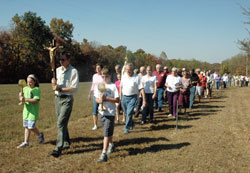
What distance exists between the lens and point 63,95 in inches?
197

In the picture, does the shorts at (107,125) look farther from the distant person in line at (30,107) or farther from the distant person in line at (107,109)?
the distant person in line at (30,107)

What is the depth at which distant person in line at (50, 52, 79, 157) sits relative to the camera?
4.89m

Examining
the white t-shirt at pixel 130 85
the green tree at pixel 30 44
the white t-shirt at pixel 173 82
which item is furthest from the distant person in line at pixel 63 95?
the green tree at pixel 30 44

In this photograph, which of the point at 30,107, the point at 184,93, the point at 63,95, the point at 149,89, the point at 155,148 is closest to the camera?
the point at 63,95

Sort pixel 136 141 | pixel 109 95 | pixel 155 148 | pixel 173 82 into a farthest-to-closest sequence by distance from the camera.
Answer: pixel 173 82 → pixel 136 141 → pixel 155 148 → pixel 109 95

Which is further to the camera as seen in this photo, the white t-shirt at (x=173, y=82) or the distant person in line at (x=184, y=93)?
the distant person in line at (x=184, y=93)

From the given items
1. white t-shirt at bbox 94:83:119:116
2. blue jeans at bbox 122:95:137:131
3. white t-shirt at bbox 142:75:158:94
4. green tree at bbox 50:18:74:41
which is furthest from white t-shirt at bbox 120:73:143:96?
green tree at bbox 50:18:74:41

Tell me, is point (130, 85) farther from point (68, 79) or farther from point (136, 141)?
point (68, 79)

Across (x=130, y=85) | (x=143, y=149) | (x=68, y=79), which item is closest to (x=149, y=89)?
(x=130, y=85)

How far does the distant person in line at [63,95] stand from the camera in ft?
16.1

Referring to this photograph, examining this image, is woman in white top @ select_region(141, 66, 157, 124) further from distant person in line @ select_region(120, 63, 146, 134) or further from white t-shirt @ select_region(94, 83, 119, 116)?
white t-shirt @ select_region(94, 83, 119, 116)

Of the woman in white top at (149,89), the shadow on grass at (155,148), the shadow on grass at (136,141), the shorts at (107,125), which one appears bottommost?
the shadow on grass at (155,148)

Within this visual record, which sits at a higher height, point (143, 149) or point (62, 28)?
point (62, 28)

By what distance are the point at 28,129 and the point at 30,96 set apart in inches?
32.6
